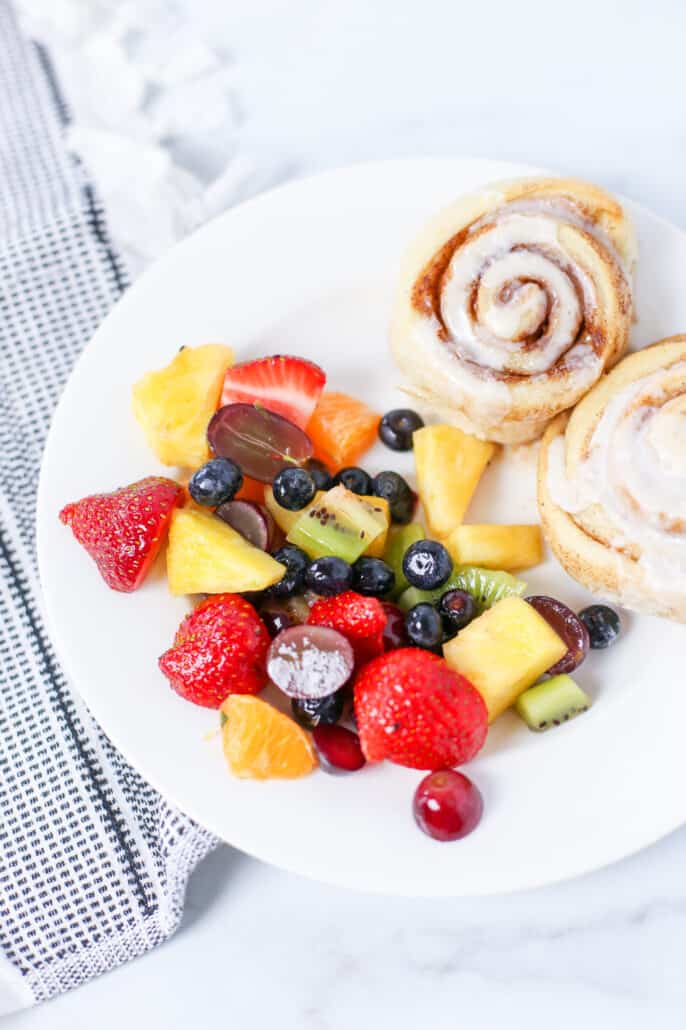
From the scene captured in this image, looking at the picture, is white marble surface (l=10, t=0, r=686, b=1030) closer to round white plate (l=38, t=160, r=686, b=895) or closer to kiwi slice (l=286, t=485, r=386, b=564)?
round white plate (l=38, t=160, r=686, b=895)

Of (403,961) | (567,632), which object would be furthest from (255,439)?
(403,961)

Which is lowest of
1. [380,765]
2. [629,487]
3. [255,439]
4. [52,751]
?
[52,751]

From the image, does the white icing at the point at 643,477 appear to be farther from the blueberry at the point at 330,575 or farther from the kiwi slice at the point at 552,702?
the blueberry at the point at 330,575

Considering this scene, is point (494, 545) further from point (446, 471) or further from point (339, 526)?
point (339, 526)

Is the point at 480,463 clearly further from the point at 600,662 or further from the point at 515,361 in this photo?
the point at 600,662

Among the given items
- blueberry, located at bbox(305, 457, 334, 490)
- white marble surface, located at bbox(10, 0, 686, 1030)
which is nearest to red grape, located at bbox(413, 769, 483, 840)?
white marble surface, located at bbox(10, 0, 686, 1030)

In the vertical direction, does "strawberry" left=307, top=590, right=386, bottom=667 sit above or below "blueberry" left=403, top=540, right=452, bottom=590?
below

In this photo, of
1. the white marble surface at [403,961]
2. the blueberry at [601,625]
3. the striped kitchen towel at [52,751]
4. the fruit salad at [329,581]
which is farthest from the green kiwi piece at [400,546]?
the striped kitchen towel at [52,751]
